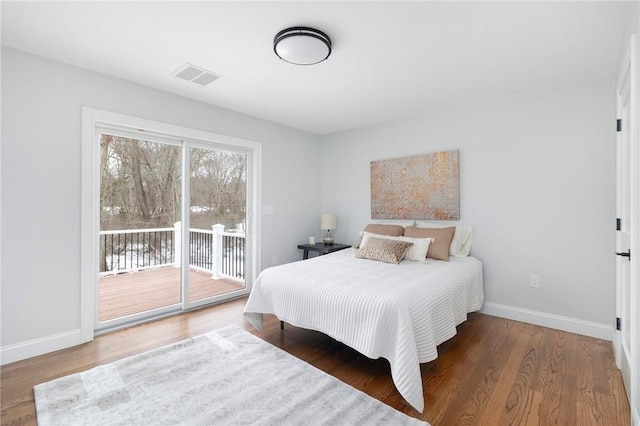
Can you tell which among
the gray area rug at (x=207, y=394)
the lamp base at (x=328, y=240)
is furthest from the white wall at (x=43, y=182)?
the lamp base at (x=328, y=240)

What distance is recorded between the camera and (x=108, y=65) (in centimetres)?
259

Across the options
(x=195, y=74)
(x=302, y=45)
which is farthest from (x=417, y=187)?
(x=195, y=74)

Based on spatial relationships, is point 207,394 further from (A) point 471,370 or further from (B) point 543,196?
(B) point 543,196

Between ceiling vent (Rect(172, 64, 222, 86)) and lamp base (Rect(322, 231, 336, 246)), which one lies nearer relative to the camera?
ceiling vent (Rect(172, 64, 222, 86))

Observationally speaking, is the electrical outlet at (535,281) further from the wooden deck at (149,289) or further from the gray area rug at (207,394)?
the wooden deck at (149,289)

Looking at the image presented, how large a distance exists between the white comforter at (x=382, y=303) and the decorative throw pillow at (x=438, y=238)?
11 centimetres

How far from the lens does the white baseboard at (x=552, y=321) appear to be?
276cm

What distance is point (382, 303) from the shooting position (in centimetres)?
196

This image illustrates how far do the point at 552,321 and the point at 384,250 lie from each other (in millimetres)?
1825

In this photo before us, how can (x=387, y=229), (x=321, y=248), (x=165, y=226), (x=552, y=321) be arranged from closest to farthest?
(x=552, y=321) → (x=165, y=226) → (x=387, y=229) → (x=321, y=248)

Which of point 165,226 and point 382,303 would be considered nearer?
point 382,303

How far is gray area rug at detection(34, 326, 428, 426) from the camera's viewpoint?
5.44 feet

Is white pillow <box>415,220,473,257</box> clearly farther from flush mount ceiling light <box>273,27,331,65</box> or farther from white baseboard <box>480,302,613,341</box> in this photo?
flush mount ceiling light <box>273,27,331,65</box>

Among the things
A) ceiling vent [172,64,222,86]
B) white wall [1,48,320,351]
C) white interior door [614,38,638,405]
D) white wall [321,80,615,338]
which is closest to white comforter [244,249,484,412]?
white wall [321,80,615,338]
